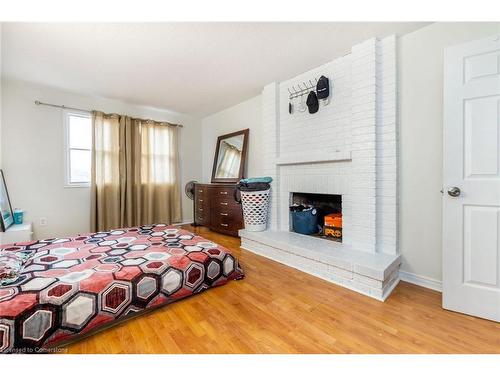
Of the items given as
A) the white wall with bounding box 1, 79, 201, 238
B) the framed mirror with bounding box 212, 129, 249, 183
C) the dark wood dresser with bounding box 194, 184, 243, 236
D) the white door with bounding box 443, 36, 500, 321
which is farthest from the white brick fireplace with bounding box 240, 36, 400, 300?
the white wall with bounding box 1, 79, 201, 238

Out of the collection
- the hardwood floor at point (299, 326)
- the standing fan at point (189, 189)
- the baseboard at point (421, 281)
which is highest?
the standing fan at point (189, 189)

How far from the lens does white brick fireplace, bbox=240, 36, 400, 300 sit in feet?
6.74

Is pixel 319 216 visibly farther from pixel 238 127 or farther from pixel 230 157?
pixel 238 127

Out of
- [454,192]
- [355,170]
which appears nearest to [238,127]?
[355,170]

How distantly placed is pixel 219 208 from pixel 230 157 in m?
1.02

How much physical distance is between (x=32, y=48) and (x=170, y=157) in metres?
2.38

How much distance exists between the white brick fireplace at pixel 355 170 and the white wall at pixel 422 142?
0.32 feet

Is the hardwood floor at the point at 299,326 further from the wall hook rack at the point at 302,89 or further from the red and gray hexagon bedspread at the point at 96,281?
the wall hook rack at the point at 302,89

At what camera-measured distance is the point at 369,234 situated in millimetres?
2223

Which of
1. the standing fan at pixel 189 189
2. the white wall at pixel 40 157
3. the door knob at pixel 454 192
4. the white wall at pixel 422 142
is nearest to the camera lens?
the door knob at pixel 454 192

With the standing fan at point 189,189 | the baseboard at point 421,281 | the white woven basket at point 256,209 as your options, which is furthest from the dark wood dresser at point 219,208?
the baseboard at point 421,281

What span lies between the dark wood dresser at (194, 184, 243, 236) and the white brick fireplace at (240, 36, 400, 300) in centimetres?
76

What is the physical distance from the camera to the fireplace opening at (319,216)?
2.64 meters
